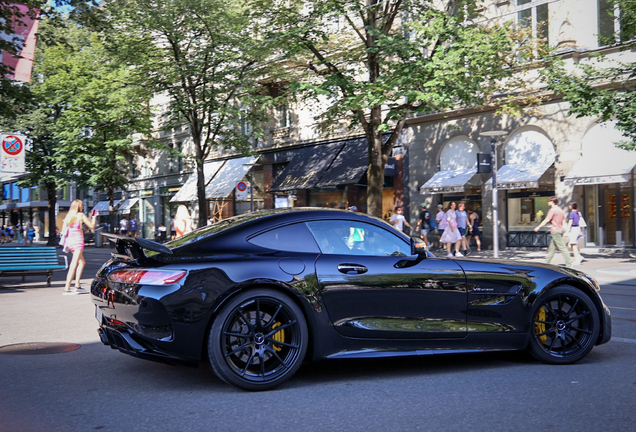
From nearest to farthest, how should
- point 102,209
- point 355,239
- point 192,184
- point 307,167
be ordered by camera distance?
point 355,239
point 307,167
point 192,184
point 102,209

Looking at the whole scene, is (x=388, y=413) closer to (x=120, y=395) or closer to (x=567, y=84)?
(x=120, y=395)

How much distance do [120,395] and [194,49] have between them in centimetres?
2162

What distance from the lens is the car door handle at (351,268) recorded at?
16.4 feet

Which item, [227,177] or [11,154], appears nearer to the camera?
[11,154]

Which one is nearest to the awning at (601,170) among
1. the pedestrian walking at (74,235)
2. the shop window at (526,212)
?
the shop window at (526,212)

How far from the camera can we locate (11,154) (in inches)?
614

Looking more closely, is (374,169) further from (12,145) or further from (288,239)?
(288,239)

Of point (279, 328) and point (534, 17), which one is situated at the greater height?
point (534, 17)

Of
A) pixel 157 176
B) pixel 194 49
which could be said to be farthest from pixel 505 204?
pixel 157 176

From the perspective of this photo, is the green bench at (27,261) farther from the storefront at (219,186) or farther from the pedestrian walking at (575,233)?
the storefront at (219,186)

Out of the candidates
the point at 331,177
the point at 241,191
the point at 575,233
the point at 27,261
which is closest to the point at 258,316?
the point at 27,261

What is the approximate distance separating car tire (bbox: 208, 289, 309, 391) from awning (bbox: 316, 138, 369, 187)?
22103mm

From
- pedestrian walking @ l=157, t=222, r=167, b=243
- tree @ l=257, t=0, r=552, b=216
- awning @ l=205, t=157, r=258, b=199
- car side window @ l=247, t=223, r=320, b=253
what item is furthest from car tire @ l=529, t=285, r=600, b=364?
pedestrian walking @ l=157, t=222, r=167, b=243

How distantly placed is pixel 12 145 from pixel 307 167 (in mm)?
16120
